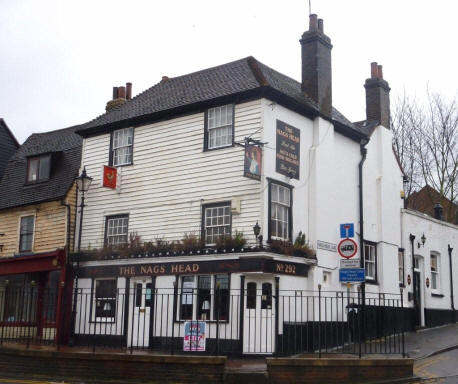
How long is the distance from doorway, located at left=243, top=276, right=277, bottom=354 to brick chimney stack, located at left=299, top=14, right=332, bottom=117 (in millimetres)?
6736

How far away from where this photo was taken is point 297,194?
19.8m

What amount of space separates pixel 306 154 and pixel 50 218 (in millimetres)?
9628

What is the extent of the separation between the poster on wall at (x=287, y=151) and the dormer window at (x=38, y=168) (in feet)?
32.6

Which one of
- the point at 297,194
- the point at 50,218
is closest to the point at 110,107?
the point at 50,218

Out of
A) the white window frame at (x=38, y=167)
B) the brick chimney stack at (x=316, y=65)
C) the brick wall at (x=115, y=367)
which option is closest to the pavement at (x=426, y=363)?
the brick wall at (x=115, y=367)

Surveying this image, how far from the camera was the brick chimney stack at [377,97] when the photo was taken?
24953mm

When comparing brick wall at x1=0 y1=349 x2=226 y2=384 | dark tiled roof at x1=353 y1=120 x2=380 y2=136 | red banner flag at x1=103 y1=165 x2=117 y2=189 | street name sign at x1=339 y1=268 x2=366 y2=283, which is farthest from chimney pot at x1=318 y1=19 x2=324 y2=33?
brick wall at x1=0 y1=349 x2=226 y2=384

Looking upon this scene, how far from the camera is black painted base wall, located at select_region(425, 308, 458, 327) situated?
83.5ft

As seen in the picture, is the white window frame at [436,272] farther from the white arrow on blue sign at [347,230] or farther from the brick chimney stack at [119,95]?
the brick chimney stack at [119,95]

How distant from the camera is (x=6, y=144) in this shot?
29578mm

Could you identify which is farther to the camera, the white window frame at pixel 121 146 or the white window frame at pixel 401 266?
the white window frame at pixel 401 266

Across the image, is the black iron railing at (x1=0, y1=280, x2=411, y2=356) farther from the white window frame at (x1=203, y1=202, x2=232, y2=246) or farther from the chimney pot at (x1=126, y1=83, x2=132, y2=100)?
the chimney pot at (x1=126, y1=83, x2=132, y2=100)

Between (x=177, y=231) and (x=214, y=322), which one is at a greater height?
(x=177, y=231)

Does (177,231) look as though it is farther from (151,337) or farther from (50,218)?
(50,218)
